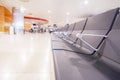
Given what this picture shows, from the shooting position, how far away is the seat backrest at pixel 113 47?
76cm

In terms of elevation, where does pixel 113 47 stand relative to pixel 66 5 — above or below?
below

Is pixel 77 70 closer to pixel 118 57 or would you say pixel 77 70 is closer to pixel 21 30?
pixel 118 57

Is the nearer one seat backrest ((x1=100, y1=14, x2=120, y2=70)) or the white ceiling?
seat backrest ((x1=100, y1=14, x2=120, y2=70))

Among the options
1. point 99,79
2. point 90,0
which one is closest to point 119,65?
point 99,79

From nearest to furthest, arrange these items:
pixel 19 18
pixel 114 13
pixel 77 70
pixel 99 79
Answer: pixel 99 79 < pixel 77 70 < pixel 114 13 < pixel 19 18

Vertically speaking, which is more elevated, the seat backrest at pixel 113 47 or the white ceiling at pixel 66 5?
the white ceiling at pixel 66 5

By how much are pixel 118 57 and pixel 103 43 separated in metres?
0.24

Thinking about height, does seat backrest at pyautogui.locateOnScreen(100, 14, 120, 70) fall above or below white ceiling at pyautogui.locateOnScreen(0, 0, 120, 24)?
below

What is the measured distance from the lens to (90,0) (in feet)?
28.9

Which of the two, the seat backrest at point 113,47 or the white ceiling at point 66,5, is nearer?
the seat backrest at point 113,47

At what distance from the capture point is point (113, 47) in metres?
0.80

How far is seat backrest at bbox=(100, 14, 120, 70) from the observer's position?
0.76 m

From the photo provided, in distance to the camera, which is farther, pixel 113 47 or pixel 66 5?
pixel 66 5

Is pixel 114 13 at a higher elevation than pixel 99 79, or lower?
higher
